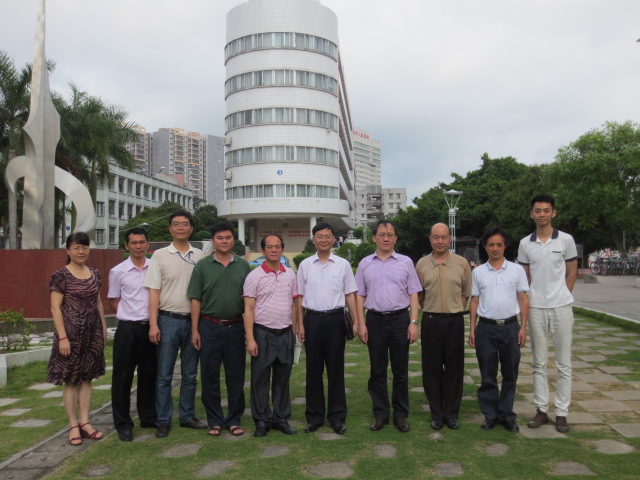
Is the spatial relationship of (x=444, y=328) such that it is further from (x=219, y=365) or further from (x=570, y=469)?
(x=219, y=365)

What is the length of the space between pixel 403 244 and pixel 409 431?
39044mm

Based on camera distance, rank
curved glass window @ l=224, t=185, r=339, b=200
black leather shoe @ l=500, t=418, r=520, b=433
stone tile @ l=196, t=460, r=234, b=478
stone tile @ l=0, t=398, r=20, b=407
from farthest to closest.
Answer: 1. curved glass window @ l=224, t=185, r=339, b=200
2. stone tile @ l=0, t=398, r=20, b=407
3. black leather shoe @ l=500, t=418, r=520, b=433
4. stone tile @ l=196, t=460, r=234, b=478

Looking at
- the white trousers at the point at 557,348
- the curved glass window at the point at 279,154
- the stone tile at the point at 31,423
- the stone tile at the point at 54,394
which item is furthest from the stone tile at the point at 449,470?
the curved glass window at the point at 279,154

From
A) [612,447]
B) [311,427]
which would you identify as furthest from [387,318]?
[612,447]

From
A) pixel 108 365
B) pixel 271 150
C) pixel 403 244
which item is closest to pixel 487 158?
pixel 403 244

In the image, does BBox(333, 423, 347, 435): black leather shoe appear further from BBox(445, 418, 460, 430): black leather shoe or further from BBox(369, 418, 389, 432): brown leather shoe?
BBox(445, 418, 460, 430): black leather shoe

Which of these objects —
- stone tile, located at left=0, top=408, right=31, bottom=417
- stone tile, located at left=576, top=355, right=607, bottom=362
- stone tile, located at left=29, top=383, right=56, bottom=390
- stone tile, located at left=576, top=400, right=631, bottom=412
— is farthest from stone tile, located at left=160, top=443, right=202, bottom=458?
stone tile, located at left=576, top=355, right=607, bottom=362

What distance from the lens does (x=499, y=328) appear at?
4.42 meters

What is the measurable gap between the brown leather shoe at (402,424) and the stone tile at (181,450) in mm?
1576

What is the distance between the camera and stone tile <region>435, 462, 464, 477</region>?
11.3 feet

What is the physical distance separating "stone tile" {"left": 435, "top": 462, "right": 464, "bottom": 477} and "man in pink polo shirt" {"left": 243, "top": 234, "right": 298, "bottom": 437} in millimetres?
1290

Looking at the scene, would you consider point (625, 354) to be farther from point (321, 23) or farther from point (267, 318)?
point (321, 23)

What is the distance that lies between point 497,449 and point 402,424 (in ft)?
2.53

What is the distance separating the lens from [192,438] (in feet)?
14.0
